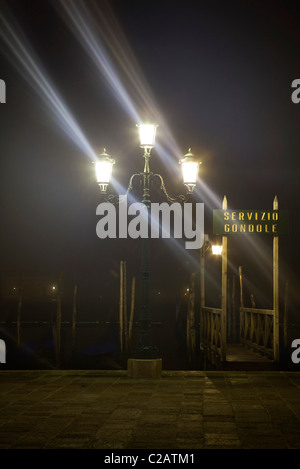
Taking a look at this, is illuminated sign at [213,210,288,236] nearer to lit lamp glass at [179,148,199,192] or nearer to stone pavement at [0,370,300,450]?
lit lamp glass at [179,148,199,192]

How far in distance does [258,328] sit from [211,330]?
2.03 metres

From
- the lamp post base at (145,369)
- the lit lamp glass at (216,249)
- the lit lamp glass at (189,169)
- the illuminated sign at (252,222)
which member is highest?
the lit lamp glass at (189,169)

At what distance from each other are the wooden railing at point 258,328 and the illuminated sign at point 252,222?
1758mm

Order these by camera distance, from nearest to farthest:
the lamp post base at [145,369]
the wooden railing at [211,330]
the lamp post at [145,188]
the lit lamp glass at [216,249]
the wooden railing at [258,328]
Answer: the lamp post base at [145,369]
the lamp post at [145,188]
the wooden railing at [258,328]
the wooden railing at [211,330]
the lit lamp glass at [216,249]

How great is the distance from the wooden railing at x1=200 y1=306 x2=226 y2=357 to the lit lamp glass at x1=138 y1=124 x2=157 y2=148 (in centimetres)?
494

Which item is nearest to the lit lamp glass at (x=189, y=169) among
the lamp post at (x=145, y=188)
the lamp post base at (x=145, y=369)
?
the lamp post at (x=145, y=188)

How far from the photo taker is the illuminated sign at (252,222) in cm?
1172

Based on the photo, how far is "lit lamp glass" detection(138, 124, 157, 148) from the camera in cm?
1016

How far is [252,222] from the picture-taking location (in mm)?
11727

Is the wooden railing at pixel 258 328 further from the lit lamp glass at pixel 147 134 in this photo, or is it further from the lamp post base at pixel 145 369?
the lit lamp glass at pixel 147 134

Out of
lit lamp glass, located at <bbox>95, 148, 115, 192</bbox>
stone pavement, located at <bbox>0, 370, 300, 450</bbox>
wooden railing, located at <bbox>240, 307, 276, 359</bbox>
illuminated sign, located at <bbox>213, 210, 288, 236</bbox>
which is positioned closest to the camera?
stone pavement, located at <bbox>0, 370, 300, 450</bbox>

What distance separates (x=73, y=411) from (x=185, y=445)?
6.50 ft

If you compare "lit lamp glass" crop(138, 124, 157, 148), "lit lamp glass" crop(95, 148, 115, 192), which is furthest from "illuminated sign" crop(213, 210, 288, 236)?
"lit lamp glass" crop(95, 148, 115, 192)
